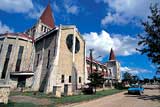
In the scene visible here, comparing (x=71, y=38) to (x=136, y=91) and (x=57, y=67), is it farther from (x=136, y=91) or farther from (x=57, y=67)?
(x=136, y=91)

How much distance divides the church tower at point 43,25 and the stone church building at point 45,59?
31.1 feet

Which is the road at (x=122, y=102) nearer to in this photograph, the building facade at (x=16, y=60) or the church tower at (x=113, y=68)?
the building facade at (x=16, y=60)

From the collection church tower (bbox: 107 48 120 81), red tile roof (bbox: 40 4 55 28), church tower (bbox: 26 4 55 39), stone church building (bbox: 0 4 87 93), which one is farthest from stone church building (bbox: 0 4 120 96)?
church tower (bbox: 107 48 120 81)

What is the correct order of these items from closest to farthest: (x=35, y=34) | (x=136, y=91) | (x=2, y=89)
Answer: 1. (x=2, y=89)
2. (x=136, y=91)
3. (x=35, y=34)

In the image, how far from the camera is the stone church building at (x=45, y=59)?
30172 mm

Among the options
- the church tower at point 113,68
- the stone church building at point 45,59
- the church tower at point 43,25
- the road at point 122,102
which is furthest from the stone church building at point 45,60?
the church tower at point 113,68

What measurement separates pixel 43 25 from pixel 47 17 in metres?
6.47

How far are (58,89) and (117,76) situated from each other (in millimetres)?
54770

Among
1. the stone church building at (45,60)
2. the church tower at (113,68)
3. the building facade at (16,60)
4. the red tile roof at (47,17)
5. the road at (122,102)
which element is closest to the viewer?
the road at (122,102)

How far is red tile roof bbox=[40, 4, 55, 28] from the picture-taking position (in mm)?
54397

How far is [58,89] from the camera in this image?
65.6ft

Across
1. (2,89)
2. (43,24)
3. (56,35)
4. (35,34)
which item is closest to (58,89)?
(2,89)

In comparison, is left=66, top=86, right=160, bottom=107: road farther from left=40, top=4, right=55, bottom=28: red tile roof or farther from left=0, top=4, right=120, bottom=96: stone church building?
left=40, top=4, right=55, bottom=28: red tile roof

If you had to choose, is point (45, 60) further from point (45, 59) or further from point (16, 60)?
point (16, 60)
